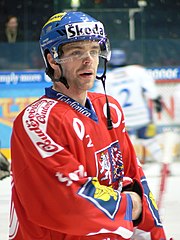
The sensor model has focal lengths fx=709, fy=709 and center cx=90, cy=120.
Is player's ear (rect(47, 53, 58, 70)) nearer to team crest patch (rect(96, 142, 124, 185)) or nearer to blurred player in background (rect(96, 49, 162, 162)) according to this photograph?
team crest patch (rect(96, 142, 124, 185))

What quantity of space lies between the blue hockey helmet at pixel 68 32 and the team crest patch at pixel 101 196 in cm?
31

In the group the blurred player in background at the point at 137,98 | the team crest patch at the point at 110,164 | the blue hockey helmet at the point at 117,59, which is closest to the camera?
the team crest patch at the point at 110,164

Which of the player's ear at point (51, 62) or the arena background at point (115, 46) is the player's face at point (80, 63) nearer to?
the player's ear at point (51, 62)

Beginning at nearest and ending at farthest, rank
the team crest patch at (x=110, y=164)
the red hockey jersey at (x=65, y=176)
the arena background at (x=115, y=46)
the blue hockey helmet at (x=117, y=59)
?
the red hockey jersey at (x=65, y=176) < the team crest patch at (x=110, y=164) < the blue hockey helmet at (x=117, y=59) < the arena background at (x=115, y=46)

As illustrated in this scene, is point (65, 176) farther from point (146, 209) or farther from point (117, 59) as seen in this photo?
point (117, 59)

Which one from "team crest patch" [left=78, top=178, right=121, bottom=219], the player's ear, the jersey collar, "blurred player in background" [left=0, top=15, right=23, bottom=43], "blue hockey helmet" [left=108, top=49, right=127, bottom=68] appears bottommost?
"blue hockey helmet" [left=108, top=49, right=127, bottom=68]

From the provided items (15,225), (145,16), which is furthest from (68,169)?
(145,16)

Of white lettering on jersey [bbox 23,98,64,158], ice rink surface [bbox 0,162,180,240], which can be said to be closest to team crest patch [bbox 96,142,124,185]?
white lettering on jersey [bbox 23,98,64,158]

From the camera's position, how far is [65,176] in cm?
157

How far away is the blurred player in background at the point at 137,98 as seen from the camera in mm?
5891

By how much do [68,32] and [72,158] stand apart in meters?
0.30

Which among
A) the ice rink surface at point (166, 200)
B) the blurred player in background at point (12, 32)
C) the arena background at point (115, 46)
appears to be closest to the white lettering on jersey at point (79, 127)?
the ice rink surface at point (166, 200)

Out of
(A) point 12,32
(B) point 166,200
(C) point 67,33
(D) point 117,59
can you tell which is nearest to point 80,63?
(C) point 67,33

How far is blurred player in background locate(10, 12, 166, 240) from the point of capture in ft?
5.19
